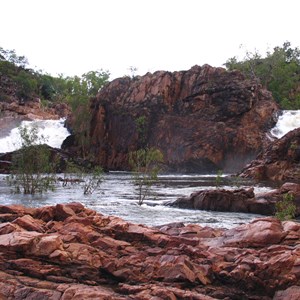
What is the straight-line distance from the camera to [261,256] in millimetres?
9414

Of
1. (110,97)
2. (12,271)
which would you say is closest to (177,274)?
(12,271)

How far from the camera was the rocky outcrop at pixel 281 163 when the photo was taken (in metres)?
45.2

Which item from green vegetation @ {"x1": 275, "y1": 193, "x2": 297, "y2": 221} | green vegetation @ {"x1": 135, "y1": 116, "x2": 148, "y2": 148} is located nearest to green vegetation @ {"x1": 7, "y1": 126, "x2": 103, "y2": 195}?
green vegetation @ {"x1": 275, "y1": 193, "x2": 297, "y2": 221}

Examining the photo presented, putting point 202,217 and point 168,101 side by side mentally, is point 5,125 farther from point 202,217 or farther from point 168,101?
point 202,217

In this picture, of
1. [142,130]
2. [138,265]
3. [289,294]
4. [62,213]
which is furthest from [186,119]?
[289,294]

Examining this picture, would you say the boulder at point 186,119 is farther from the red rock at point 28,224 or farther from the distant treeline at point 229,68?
the red rock at point 28,224

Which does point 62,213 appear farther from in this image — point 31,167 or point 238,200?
point 31,167

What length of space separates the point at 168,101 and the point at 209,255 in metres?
63.7

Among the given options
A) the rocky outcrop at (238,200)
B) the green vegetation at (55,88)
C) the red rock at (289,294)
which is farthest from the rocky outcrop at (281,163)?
the red rock at (289,294)

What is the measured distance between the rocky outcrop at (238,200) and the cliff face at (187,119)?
41.0 m

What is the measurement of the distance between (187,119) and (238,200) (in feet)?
154

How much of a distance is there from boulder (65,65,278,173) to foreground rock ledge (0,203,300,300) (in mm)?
56674

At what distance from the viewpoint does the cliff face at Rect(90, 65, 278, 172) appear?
220 feet

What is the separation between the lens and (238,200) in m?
24.6
